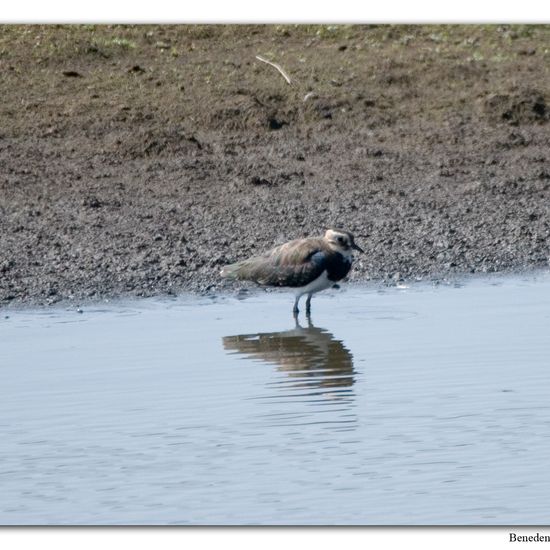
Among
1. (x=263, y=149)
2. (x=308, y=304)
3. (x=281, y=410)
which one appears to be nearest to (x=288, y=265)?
(x=308, y=304)

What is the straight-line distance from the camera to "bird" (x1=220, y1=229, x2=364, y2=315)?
12383 millimetres

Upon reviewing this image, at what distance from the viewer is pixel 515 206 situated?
1546cm

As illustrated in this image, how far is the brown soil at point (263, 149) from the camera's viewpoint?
1408 cm

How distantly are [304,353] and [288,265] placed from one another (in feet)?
4.38

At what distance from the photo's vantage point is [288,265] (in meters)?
12.5

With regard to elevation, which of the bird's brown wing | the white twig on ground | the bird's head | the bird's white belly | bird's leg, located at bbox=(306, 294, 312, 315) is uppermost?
the white twig on ground

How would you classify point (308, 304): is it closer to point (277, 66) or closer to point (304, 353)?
point (304, 353)

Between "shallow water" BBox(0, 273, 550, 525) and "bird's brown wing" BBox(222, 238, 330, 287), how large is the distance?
0.95 ft

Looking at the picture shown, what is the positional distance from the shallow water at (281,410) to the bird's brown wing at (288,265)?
29cm

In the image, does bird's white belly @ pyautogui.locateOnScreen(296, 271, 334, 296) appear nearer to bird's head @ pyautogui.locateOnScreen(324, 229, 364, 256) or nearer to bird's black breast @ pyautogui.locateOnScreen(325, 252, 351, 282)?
bird's black breast @ pyautogui.locateOnScreen(325, 252, 351, 282)

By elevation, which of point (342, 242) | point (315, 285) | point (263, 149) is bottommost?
point (315, 285)

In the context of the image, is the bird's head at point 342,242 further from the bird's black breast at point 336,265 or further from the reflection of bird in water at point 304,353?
the reflection of bird in water at point 304,353

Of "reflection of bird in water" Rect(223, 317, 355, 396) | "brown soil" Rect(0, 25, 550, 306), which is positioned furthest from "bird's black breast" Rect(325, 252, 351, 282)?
"brown soil" Rect(0, 25, 550, 306)
